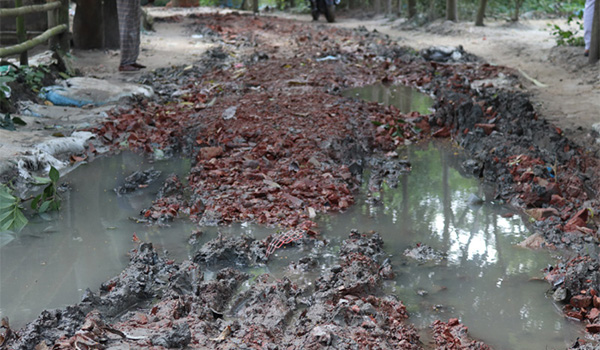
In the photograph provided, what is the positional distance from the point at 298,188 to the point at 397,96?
4.42 m

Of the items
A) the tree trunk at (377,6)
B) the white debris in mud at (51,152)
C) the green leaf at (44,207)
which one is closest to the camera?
the green leaf at (44,207)

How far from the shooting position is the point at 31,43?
789 cm

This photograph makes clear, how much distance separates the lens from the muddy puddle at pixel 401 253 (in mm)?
3527

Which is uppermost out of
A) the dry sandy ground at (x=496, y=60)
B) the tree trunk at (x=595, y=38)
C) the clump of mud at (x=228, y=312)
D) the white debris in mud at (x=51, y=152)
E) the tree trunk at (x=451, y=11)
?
the tree trunk at (x=451, y=11)

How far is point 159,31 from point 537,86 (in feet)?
31.9

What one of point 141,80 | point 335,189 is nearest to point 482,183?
point 335,189

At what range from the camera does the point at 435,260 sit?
4.20 meters

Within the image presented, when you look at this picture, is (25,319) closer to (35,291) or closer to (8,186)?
(35,291)

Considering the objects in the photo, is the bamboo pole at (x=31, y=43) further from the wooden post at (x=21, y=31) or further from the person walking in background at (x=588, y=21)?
the person walking in background at (x=588, y=21)

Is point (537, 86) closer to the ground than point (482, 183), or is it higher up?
higher up

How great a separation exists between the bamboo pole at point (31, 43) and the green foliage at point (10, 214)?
10.4ft

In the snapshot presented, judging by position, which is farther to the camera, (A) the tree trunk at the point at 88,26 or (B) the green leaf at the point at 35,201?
(A) the tree trunk at the point at 88,26

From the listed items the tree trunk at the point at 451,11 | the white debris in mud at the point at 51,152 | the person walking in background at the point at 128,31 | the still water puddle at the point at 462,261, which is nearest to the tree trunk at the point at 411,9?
the tree trunk at the point at 451,11

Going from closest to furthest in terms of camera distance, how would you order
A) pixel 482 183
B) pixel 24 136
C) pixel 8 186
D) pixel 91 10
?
pixel 8 186 → pixel 482 183 → pixel 24 136 → pixel 91 10
